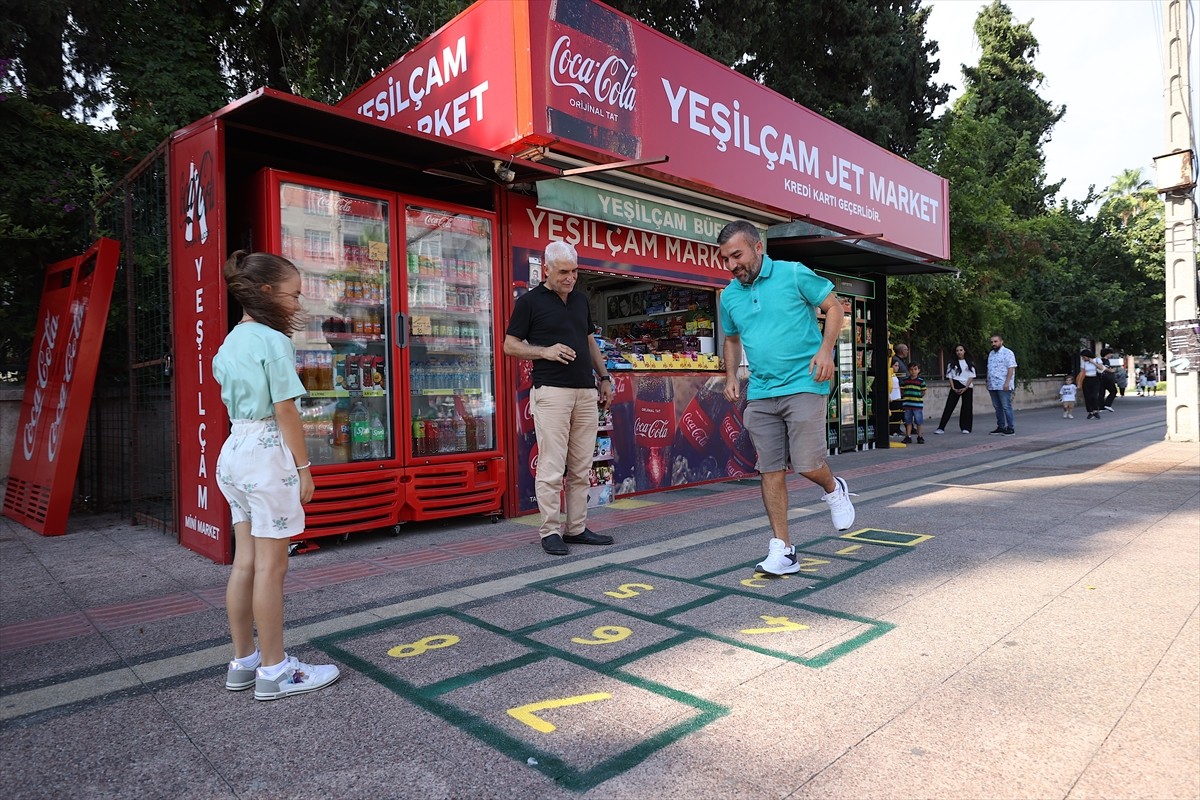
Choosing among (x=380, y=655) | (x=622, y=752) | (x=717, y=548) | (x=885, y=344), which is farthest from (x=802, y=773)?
(x=885, y=344)

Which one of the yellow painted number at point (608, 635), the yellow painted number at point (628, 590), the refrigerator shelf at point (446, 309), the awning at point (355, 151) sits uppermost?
the awning at point (355, 151)

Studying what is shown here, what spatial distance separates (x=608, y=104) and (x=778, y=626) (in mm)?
4219

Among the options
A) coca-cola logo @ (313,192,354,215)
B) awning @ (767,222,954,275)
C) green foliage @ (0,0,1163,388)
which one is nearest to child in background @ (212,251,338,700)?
coca-cola logo @ (313,192,354,215)

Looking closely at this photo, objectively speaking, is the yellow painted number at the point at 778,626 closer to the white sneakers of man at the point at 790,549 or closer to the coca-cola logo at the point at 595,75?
the white sneakers of man at the point at 790,549

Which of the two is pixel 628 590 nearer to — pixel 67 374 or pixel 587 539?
pixel 587 539

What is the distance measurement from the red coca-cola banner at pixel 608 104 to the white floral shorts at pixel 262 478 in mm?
3345

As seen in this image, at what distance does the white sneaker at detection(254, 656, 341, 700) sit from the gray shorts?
236 cm

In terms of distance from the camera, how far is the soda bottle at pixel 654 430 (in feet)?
22.4

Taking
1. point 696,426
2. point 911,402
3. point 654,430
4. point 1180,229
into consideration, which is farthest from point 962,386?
point 654,430

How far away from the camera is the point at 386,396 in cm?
512

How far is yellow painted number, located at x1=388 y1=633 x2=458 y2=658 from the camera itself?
9.40 feet

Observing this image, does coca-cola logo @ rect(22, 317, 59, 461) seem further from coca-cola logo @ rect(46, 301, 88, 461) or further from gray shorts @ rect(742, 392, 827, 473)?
gray shorts @ rect(742, 392, 827, 473)

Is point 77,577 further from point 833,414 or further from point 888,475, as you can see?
point 833,414

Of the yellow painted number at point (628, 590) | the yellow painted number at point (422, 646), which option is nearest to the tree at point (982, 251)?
the yellow painted number at point (628, 590)
